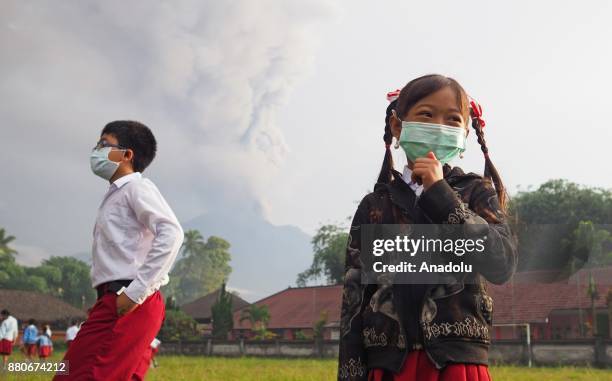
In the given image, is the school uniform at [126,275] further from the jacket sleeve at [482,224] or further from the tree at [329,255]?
the tree at [329,255]

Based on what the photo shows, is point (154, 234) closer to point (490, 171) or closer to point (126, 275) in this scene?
point (126, 275)

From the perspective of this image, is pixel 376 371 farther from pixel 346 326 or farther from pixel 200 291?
pixel 200 291

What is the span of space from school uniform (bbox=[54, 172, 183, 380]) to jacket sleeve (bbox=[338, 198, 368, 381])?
1.44 metres

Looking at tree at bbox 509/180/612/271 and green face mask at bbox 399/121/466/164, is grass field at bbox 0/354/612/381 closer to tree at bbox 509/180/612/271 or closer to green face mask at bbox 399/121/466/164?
green face mask at bbox 399/121/466/164

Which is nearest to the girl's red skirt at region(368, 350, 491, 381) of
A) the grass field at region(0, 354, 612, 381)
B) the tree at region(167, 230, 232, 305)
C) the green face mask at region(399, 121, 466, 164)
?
the green face mask at region(399, 121, 466, 164)

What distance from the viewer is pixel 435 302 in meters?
2.34

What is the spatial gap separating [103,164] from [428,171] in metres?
2.36

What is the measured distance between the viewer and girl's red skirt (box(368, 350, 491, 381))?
7.41 ft

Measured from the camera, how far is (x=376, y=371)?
2.40 meters

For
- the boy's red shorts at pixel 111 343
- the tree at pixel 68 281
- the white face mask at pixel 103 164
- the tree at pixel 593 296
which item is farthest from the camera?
the tree at pixel 68 281

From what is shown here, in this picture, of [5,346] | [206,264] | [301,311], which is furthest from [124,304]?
[206,264]

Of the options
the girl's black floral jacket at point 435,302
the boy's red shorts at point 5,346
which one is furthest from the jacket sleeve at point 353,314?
the boy's red shorts at point 5,346

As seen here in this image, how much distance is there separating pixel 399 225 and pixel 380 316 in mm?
324

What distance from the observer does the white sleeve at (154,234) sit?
12.1ft
